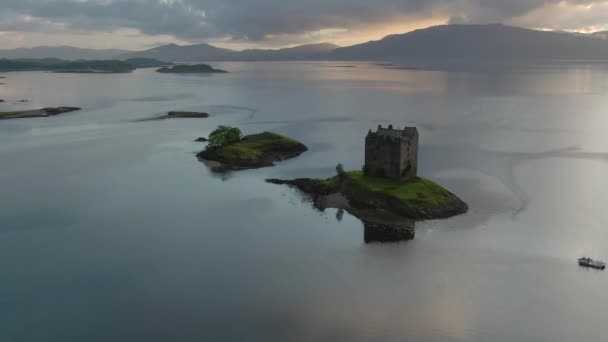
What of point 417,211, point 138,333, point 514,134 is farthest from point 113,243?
point 514,134

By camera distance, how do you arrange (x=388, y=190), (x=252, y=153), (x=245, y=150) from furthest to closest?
1. (x=245, y=150)
2. (x=252, y=153)
3. (x=388, y=190)

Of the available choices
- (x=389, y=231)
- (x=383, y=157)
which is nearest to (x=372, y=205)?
(x=389, y=231)

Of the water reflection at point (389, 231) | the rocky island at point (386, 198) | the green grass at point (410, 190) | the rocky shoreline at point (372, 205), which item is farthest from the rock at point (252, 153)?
the water reflection at point (389, 231)

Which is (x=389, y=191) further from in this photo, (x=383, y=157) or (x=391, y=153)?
(x=383, y=157)

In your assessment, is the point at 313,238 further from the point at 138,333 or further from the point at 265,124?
the point at 265,124

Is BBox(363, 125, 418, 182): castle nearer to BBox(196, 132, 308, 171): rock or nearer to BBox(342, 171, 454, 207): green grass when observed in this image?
BBox(342, 171, 454, 207): green grass

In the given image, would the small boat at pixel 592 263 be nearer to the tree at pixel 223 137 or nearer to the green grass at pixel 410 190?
the green grass at pixel 410 190
